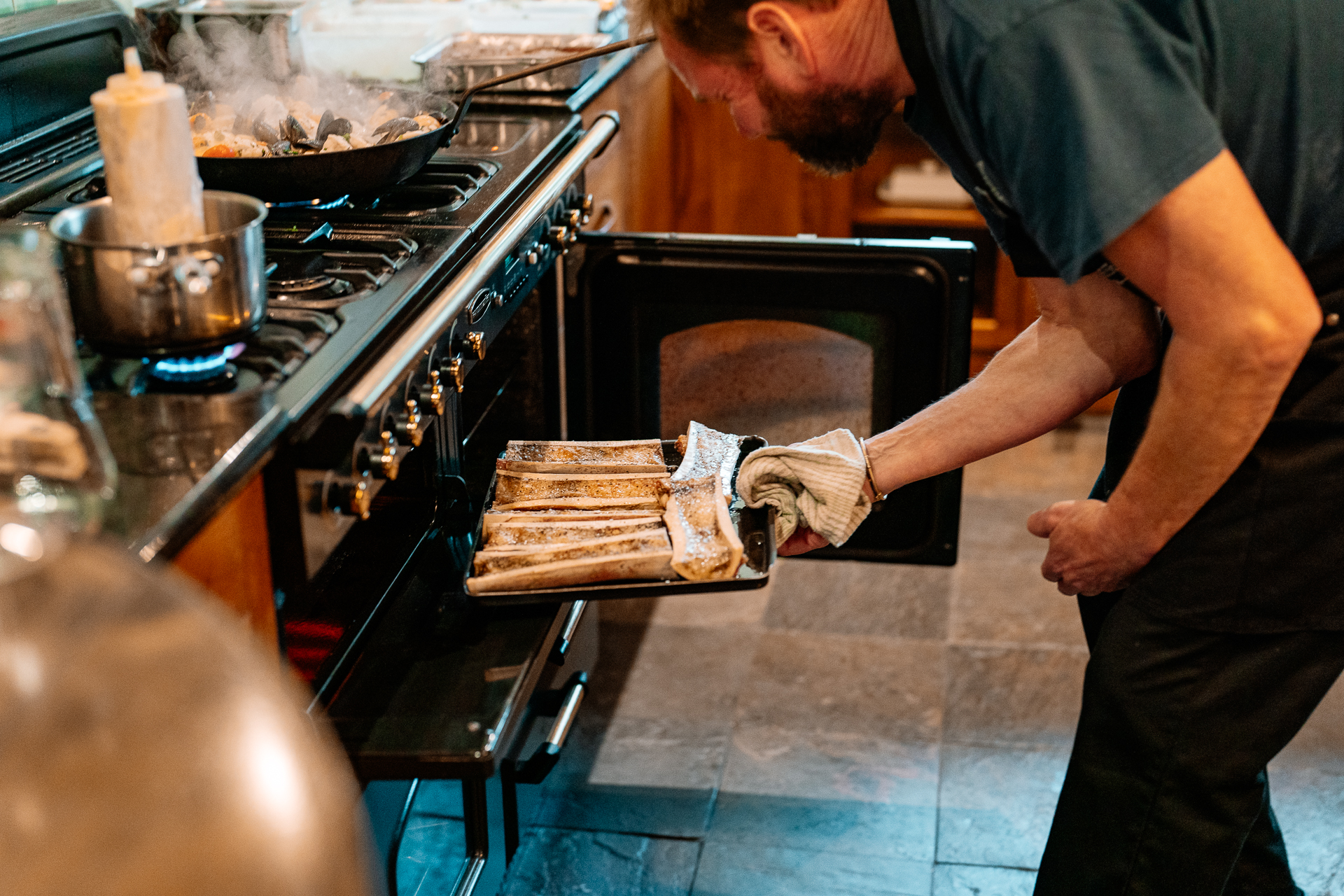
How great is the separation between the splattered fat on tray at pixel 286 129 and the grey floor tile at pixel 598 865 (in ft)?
3.53

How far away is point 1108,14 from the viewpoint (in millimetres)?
1006

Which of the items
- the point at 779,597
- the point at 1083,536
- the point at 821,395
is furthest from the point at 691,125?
the point at 1083,536

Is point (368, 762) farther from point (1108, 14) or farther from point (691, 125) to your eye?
point (691, 125)

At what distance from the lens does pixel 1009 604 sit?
2.58 m

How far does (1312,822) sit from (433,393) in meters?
1.55

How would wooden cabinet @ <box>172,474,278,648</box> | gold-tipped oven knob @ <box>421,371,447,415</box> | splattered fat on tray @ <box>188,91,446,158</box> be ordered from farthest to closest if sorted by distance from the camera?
splattered fat on tray @ <box>188,91,446,158</box> → gold-tipped oven knob @ <box>421,371,447,415</box> → wooden cabinet @ <box>172,474,278,648</box>

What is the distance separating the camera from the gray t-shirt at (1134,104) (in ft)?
3.27

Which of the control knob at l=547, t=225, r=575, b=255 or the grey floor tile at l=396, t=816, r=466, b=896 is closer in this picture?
the grey floor tile at l=396, t=816, r=466, b=896

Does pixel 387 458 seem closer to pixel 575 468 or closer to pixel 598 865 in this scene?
pixel 575 468

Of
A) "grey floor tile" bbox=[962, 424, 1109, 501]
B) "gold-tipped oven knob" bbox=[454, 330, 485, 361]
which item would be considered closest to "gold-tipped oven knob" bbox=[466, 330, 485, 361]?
"gold-tipped oven knob" bbox=[454, 330, 485, 361]

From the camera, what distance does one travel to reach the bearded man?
1010 millimetres

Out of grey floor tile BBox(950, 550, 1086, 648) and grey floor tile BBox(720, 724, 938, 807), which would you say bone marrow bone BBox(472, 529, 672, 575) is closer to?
grey floor tile BBox(720, 724, 938, 807)

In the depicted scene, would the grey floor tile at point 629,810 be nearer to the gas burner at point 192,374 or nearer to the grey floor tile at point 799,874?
the grey floor tile at point 799,874

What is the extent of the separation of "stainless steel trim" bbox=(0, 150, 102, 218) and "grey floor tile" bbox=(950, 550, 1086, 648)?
1704 mm
